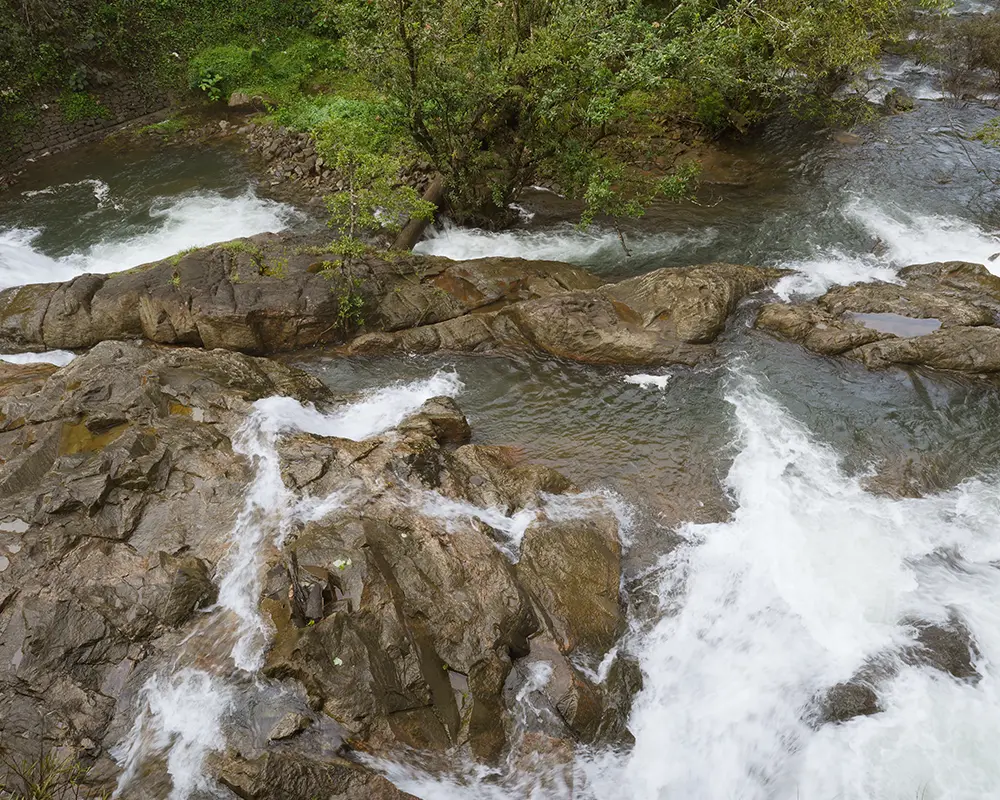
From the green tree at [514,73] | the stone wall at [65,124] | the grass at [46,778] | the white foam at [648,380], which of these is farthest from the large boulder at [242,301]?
the stone wall at [65,124]

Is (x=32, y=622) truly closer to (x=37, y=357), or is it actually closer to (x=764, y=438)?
(x=37, y=357)

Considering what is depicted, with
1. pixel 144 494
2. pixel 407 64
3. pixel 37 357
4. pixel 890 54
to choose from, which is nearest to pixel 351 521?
pixel 144 494

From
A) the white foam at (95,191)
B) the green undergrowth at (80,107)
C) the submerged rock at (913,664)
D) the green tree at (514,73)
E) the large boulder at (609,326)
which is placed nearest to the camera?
the submerged rock at (913,664)

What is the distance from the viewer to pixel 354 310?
14.6m

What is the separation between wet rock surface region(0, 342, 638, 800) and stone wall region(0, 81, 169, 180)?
18.2 m

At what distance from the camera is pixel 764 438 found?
39.6 ft

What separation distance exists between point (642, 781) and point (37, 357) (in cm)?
1469

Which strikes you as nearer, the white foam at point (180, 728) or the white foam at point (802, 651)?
the white foam at point (180, 728)

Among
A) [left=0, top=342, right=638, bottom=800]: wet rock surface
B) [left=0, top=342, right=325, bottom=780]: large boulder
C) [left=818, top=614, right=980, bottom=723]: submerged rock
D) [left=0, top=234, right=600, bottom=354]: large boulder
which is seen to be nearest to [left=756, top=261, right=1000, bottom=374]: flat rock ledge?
[left=818, top=614, right=980, bottom=723]: submerged rock

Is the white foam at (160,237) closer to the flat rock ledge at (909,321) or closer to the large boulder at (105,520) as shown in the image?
the large boulder at (105,520)

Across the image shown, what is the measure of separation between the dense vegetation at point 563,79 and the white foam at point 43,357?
7.57 meters

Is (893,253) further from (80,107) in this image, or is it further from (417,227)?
(80,107)

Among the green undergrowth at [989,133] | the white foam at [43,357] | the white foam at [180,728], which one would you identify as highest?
the green undergrowth at [989,133]

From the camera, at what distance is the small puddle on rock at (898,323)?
44.8ft
